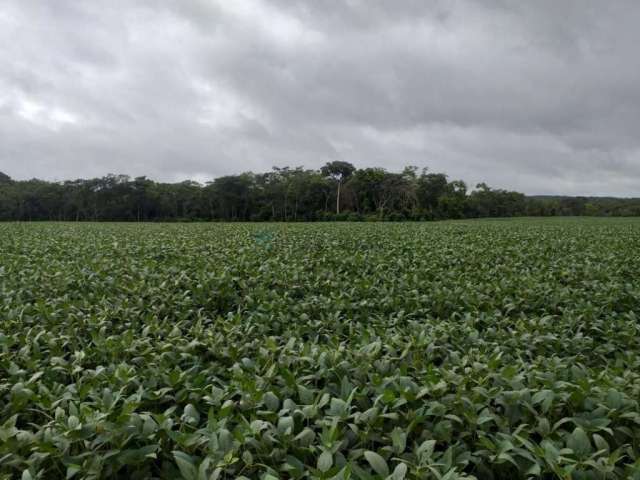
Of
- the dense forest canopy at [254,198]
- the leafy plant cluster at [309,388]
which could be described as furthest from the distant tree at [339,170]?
the leafy plant cluster at [309,388]

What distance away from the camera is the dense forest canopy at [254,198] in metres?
65.8

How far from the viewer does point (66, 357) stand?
3156mm

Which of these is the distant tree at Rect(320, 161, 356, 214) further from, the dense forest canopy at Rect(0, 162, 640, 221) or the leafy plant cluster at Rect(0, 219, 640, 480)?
the leafy plant cluster at Rect(0, 219, 640, 480)

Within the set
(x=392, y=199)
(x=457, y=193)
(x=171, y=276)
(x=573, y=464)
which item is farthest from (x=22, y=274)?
(x=457, y=193)

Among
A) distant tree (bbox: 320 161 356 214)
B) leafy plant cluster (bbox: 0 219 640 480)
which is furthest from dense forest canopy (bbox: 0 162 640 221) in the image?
leafy plant cluster (bbox: 0 219 640 480)

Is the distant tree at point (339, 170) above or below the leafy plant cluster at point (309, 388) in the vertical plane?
above

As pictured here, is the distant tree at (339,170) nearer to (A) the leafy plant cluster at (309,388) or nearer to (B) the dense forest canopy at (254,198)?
(B) the dense forest canopy at (254,198)

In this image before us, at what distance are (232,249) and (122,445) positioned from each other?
Answer: 7.85 metres

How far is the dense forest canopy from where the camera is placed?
65775mm

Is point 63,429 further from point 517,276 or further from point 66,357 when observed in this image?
point 517,276

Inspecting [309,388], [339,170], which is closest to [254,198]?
[339,170]

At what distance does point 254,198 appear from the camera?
69250 mm

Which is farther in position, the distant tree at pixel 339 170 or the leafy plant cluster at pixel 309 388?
the distant tree at pixel 339 170

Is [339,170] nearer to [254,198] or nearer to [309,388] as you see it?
[254,198]
